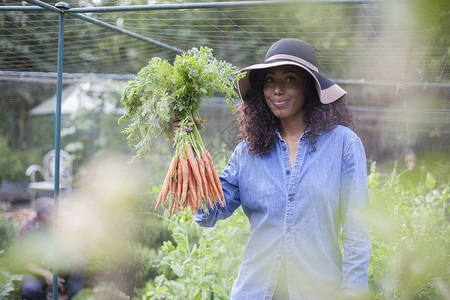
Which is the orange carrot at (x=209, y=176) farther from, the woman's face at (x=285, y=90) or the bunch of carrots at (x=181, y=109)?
the woman's face at (x=285, y=90)

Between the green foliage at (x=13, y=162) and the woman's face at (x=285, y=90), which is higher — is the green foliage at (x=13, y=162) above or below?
below

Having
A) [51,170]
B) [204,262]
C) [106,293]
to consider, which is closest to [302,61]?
[204,262]

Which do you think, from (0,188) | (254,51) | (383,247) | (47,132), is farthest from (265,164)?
(47,132)

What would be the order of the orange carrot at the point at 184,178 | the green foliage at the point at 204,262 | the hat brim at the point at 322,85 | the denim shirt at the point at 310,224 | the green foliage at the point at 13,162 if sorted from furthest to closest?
1. the green foliage at the point at 13,162
2. the green foliage at the point at 204,262
3. the orange carrot at the point at 184,178
4. the hat brim at the point at 322,85
5. the denim shirt at the point at 310,224

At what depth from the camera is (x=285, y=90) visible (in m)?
1.65

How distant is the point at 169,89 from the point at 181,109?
0.12 m

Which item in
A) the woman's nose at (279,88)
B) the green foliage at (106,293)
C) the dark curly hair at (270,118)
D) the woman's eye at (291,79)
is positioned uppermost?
the woman's eye at (291,79)

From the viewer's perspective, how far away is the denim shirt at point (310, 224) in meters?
1.45

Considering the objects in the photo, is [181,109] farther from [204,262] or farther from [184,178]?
[204,262]

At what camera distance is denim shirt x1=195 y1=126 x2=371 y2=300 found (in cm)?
145

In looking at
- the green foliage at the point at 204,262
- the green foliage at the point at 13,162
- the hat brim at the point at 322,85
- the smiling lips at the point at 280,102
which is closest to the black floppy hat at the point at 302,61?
the hat brim at the point at 322,85

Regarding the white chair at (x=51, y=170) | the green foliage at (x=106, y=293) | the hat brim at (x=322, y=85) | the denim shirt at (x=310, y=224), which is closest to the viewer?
the denim shirt at (x=310, y=224)

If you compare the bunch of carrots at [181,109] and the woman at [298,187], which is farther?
the bunch of carrots at [181,109]

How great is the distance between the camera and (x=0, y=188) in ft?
25.1
